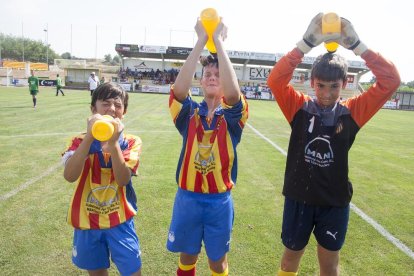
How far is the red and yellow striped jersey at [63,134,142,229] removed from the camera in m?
2.45

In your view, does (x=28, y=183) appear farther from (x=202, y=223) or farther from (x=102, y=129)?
(x=102, y=129)

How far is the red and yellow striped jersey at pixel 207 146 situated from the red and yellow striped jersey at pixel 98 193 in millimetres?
445

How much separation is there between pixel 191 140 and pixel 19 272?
6.82ft

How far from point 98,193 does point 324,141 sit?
1770 mm

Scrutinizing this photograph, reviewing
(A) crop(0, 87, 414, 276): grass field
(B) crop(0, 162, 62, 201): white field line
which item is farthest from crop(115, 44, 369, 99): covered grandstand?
(B) crop(0, 162, 62, 201): white field line

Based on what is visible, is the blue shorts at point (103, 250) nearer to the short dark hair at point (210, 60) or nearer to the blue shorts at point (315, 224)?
the blue shorts at point (315, 224)

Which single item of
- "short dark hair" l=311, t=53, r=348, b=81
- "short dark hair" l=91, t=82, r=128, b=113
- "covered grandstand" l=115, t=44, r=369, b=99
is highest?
"covered grandstand" l=115, t=44, r=369, b=99

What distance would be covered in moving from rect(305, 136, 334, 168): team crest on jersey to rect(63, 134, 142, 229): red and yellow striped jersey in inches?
54.3

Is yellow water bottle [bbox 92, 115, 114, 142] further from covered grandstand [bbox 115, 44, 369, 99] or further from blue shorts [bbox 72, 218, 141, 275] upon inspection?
covered grandstand [bbox 115, 44, 369, 99]

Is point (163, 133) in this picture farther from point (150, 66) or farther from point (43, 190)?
point (150, 66)

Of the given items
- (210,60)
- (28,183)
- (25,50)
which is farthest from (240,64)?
(25,50)

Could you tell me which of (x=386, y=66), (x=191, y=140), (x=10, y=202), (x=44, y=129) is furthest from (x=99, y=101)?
(x=44, y=129)

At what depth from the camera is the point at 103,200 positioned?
8.23 feet

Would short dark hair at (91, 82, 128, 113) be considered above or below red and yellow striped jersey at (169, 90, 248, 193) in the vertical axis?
above
